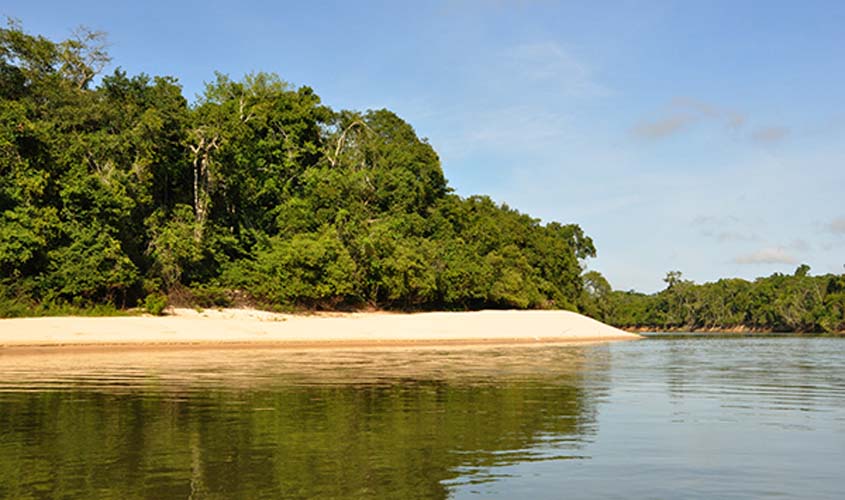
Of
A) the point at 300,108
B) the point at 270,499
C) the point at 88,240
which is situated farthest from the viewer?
the point at 300,108

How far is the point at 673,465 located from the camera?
26.2 ft

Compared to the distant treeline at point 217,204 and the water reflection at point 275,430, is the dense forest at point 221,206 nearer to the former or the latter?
the distant treeline at point 217,204

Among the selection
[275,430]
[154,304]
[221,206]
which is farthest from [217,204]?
[275,430]

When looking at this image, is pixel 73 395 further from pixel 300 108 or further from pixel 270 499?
pixel 300 108

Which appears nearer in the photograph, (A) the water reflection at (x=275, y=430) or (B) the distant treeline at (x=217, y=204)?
(A) the water reflection at (x=275, y=430)

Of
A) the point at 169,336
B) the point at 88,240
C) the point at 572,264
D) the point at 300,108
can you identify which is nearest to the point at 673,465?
the point at 169,336

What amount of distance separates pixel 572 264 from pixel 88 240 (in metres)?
60.4

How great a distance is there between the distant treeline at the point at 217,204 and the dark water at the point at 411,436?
20388 mm

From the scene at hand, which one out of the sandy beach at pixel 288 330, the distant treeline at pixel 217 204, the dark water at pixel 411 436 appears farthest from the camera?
the distant treeline at pixel 217 204

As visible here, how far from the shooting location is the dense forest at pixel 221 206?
36.2 m

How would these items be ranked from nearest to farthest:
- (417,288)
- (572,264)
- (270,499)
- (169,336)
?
(270,499) < (169,336) < (417,288) < (572,264)

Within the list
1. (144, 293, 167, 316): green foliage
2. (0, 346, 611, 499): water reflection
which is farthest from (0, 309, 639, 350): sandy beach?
(0, 346, 611, 499): water reflection

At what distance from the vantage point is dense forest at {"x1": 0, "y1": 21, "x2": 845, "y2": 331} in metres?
36.2

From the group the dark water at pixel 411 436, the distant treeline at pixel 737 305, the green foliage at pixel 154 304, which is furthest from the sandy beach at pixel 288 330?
the distant treeline at pixel 737 305
